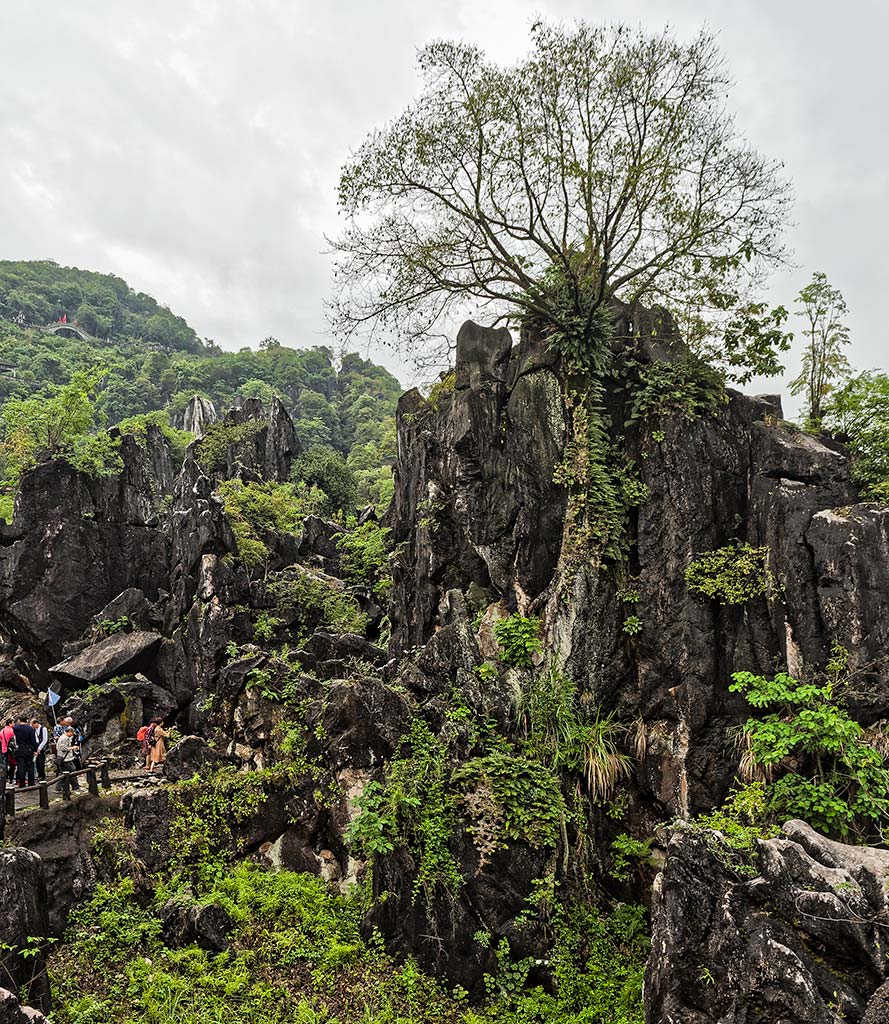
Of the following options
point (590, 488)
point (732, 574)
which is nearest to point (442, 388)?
point (590, 488)

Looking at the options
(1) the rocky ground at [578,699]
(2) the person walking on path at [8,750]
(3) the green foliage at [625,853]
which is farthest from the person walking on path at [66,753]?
(3) the green foliage at [625,853]

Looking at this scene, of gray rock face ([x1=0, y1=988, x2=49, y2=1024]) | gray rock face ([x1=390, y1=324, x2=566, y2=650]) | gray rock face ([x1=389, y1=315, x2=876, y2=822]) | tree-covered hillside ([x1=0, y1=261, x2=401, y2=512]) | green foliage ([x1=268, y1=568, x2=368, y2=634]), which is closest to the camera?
gray rock face ([x1=0, y1=988, x2=49, y2=1024])

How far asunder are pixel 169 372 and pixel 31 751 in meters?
50.4

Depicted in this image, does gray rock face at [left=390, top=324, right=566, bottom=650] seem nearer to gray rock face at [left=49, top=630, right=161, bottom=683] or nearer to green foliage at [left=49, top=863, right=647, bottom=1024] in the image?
green foliage at [left=49, top=863, right=647, bottom=1024]

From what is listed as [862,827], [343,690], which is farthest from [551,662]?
[862,827]

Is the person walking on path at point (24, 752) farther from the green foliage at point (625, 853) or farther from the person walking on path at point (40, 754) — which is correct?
the green foliage at point (625, 853)

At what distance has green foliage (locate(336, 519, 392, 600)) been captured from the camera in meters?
21.5

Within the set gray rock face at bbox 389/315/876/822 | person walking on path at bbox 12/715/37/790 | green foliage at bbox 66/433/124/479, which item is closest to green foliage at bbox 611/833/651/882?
gray rock face at bbox 389/315/876/822

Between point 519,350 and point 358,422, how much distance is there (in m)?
43.1

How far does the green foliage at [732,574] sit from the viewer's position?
9727 mm

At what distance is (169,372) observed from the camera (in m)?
55.2

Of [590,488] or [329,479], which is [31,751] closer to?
[590,488]

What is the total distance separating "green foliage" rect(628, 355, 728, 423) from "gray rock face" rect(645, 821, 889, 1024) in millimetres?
6976

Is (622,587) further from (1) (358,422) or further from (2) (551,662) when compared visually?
(1) (358,422)
